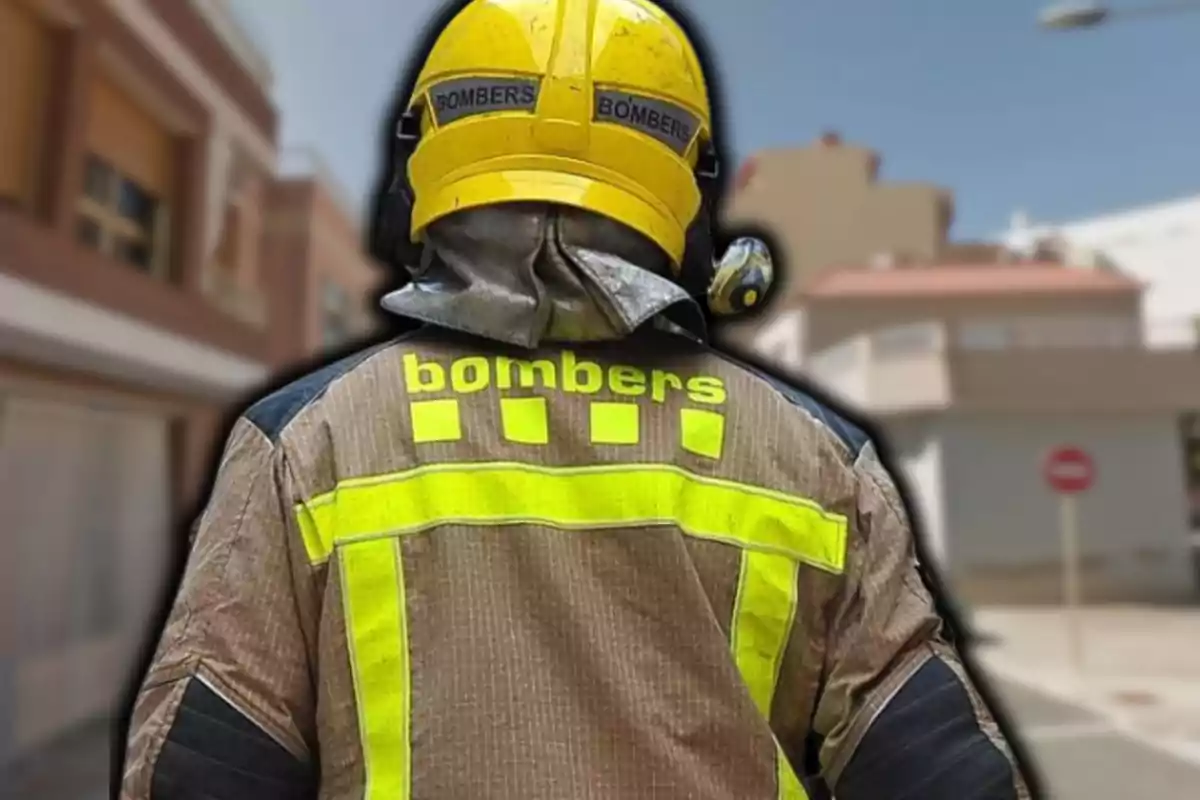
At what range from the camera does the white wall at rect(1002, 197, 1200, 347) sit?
91.2 feet

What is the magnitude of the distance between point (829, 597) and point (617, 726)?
23cm

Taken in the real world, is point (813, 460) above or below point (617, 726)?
above

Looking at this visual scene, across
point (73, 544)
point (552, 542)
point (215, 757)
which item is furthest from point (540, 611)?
point (73, 544)

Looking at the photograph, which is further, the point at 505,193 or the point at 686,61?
the point at 686,61

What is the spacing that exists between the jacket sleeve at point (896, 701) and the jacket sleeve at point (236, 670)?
0.45m

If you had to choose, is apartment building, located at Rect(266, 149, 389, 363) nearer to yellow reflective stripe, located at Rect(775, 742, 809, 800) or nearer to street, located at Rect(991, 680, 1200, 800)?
street, located at Rect(991, 680, 1200, 800)

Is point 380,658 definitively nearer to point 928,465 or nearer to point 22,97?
point 22,97

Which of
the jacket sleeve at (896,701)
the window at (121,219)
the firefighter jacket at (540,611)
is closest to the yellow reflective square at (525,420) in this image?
the firefighter jacket at (540,611)

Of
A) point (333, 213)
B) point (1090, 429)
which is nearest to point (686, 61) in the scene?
point (333, 213)

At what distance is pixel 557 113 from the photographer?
950mm

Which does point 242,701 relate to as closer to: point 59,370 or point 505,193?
point 505,193

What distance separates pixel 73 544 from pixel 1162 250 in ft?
93.5

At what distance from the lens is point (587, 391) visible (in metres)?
0.94

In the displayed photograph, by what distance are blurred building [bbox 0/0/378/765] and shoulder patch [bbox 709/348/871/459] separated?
4.32 metres
